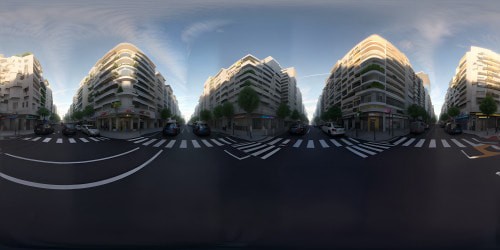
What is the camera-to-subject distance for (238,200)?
7.31 feet

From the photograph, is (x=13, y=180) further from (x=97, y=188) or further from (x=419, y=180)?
(x=419, y=180)

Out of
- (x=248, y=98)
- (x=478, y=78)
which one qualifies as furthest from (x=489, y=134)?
(x=248, y=98)

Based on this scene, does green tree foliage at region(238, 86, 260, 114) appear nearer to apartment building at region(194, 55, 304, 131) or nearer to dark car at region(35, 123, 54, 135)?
apartment building at region(194, 55, 304, 131)

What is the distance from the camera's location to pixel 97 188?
252 centimetres

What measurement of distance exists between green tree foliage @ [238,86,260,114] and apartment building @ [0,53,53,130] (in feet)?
16.9

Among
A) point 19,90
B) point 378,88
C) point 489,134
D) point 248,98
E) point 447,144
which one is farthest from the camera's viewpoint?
point 378,88

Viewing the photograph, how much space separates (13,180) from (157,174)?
7.65 feet

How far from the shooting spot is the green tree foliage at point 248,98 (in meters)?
6.76

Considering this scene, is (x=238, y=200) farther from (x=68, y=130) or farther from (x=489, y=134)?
(x=489, y=134)

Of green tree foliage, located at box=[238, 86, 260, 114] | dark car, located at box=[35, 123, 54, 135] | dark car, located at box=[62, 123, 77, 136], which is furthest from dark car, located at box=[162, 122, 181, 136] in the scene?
dark car, located at box=[35, 123, 54, 135]

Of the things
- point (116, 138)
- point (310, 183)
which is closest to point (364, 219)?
point (310, 183)

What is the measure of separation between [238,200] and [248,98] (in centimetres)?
526

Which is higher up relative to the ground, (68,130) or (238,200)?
(68,130)

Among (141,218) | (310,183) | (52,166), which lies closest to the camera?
(141,218)
